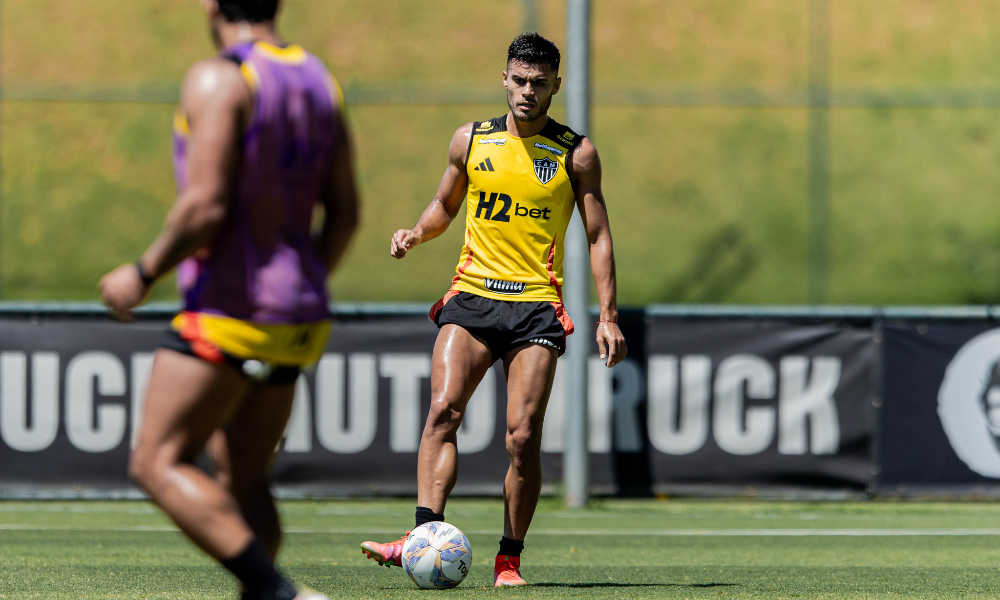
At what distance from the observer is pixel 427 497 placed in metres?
5.42

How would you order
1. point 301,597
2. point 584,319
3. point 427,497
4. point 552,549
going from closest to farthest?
point 301,597
point 427,497
point 552,549
point 584,319

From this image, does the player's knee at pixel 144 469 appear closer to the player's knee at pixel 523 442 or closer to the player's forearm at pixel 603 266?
the player's knee at pixel 523 442

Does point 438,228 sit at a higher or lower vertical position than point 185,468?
higher

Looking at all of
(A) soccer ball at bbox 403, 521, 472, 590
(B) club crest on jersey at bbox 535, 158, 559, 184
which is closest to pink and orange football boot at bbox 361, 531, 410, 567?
(A) soccer ball at bbox 403, 521, 472, 590

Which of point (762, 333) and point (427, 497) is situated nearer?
point (427, 497)

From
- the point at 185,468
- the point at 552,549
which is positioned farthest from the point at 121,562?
the point at 185,468

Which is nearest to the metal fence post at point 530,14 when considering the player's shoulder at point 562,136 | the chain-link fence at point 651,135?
the chain-link fence at point 651,135

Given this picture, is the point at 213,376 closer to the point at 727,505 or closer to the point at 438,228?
the point at 438,228

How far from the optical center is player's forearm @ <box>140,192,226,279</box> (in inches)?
126

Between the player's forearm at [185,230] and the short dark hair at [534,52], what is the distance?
2.57 m

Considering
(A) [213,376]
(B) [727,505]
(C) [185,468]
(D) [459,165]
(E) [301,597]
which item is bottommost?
(B) [727,505]

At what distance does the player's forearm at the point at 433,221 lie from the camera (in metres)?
5.69

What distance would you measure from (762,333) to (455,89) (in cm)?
908

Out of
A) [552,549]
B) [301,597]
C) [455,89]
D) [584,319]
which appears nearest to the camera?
[301,597]
